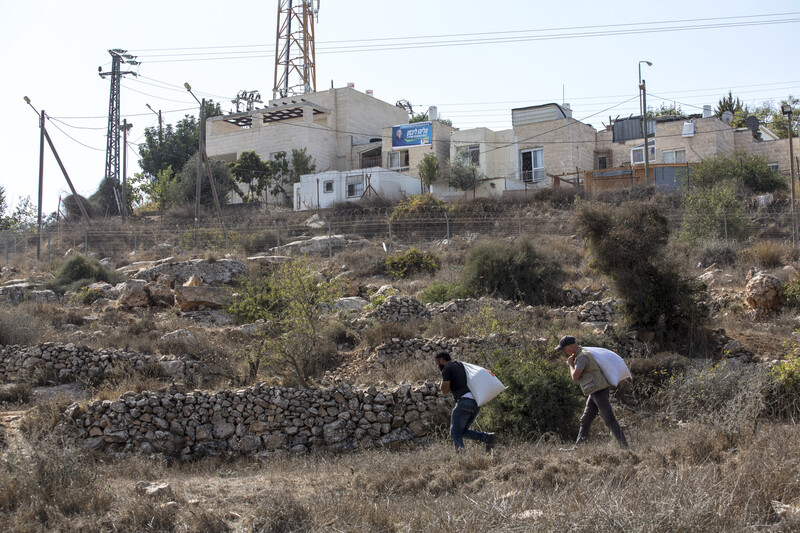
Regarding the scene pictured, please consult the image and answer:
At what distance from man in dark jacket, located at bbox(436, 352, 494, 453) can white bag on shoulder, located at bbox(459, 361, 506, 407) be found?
10 cm

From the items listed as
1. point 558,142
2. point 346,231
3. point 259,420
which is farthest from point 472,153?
point 259,420

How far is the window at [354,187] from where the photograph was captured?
3684cm

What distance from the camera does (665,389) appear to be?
11.1 m

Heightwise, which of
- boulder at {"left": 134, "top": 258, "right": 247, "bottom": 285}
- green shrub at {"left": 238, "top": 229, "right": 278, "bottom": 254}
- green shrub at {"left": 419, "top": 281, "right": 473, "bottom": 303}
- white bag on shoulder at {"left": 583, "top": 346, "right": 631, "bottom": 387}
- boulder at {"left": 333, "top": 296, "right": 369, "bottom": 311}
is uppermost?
green shrub at {"left": 238, "top": 229, "right": 278, "bottom": 254}

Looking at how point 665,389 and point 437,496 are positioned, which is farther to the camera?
point 665,389

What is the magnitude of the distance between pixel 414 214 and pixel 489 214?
345cm

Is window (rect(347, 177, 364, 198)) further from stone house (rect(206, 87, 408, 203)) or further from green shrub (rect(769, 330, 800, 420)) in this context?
green shrub (rect(769, 330, 800, 420))

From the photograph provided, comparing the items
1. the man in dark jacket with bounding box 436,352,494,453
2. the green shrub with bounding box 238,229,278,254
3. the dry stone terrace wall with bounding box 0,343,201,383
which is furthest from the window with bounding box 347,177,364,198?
the man in dark jacket with bounding box 436,352,494,453

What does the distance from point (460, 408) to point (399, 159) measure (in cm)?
3459

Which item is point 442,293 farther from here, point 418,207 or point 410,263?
point 418,207

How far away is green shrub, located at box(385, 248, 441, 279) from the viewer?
22.3m

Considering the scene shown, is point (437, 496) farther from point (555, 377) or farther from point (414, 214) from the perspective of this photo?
point (414, 214)

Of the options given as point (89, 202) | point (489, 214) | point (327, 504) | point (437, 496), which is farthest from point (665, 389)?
point (89, 202)

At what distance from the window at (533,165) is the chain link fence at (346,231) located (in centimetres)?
822
